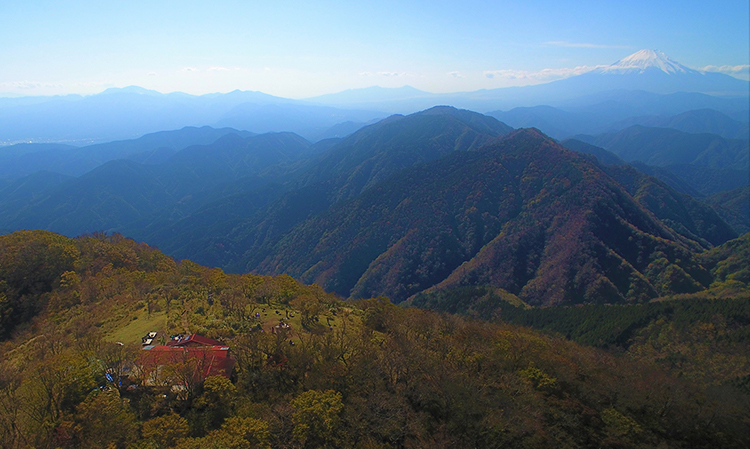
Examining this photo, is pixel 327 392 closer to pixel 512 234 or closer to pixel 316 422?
pixel 316 422

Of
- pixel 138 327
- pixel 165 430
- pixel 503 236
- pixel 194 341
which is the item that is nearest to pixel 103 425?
pixel 165 430

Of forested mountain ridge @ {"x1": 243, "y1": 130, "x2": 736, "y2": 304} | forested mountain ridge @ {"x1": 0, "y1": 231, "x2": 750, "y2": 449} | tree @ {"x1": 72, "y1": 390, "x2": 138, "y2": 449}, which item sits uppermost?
tree @ {"x1": 72, "y1": 390, "x2": 138, "y2": 449}

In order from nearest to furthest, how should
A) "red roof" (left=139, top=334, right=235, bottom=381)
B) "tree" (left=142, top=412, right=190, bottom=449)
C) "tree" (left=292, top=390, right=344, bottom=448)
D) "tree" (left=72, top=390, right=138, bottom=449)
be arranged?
"tree" (left=72, top=390, right=138, bottom=449) → "tree" (left=142, top=412, right=190, bottom=449) → "tree" (left=292, top=390, right=344, bottom=448) → "red roof" (left=139, top=334, right=235, bottom=381)

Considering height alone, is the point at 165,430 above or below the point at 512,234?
above

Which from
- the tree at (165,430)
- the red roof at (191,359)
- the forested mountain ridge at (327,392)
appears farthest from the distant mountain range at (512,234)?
the tree at (165,430)

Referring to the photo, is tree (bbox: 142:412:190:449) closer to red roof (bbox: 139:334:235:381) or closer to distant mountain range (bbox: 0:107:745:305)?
red roof (bbox: 139:334:235:381)

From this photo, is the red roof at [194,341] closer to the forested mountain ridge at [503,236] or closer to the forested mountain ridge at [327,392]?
the forested mountain ridge at [327,392]

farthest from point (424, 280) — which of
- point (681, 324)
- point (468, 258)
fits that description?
point (681, 324)

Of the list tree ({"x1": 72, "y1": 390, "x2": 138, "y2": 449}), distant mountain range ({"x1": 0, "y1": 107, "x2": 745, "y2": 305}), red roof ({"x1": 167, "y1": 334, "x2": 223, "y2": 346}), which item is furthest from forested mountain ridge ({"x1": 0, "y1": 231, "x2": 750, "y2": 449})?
distant mountain range ({"x1": 0, "y1": 107, "x2": 745, "y2": 305})

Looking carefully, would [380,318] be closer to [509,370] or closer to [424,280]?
[509,370]
